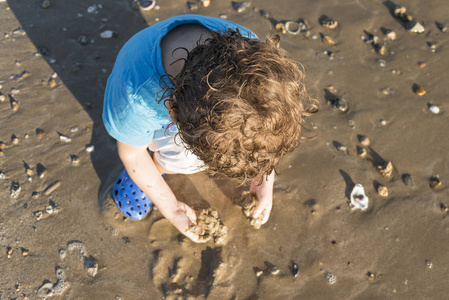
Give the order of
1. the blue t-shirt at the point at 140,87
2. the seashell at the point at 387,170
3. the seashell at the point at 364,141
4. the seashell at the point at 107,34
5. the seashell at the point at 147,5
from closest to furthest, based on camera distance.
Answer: the blue t-shirt at the point at 140,87
the seashell at the point at 387,170
the seashell at the point at 364,141
the seashell at the point at 107,34
the seashell at the point at 147,5

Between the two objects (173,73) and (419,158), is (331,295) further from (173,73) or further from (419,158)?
(173,73)

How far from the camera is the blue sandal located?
2.74m

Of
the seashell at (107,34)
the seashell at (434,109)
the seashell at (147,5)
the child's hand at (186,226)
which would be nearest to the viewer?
the child's hand at (186,226)

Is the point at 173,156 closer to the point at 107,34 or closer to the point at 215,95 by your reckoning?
the point at 215,95

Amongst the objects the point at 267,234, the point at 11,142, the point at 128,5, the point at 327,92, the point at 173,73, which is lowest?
the point at 267,234

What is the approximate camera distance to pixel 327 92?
3.35 meters

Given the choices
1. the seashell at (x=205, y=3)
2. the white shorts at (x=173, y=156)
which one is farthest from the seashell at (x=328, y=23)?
the white shorts at (x=173, y=156)

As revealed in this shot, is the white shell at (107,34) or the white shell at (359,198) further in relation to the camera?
the white shell at (107,34)

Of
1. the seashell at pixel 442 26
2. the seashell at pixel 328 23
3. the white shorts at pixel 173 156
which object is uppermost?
the seashell at pixel 442 26

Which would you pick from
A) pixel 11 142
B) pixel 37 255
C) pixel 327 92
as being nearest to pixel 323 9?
pixel 327 92

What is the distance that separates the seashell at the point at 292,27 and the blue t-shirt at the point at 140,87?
1.65 m

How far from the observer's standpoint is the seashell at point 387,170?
294cm

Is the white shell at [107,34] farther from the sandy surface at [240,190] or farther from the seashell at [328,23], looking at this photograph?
the seashell at [328,23]

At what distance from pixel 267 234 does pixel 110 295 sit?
4.27 ft
